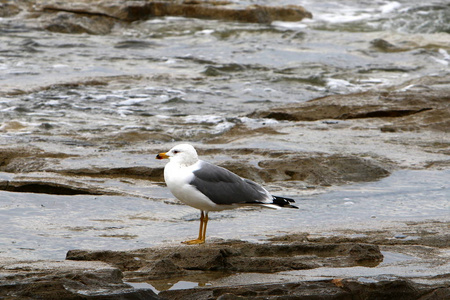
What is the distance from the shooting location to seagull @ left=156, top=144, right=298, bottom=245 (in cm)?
508

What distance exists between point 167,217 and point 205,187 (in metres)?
0.97

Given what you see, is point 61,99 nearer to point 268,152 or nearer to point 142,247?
point 268,152

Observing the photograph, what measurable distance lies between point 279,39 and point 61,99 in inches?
285

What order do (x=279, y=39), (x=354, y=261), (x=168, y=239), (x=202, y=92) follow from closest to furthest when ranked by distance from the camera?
(x=354, y=261) → (x=168, y=239) → (x=202, y=92) → (x=279, y=39)

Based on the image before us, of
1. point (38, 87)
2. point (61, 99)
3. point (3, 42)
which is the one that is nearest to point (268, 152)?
point (61, 99)

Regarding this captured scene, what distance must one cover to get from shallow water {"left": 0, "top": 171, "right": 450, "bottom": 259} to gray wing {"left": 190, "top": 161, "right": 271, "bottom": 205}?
0.85 feet

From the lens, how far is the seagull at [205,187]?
508cm

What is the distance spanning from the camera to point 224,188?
516cm

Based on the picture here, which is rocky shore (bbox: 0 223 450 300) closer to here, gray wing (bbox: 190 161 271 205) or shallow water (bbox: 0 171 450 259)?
gray wing (bbox: 190 161 271 205)

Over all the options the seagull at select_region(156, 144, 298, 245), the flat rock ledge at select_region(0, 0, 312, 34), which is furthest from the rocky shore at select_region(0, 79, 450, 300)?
the flat rock ledge at select_region(0, 0, 312, 34)

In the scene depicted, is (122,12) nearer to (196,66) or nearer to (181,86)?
(196,66)

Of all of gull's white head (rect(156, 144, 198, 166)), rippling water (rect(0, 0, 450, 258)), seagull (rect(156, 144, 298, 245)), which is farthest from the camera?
rippling water (rect(0, 0, 450, 258))

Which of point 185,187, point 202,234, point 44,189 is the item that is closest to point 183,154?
point 185,187

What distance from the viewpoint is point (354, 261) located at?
443 centimetres
